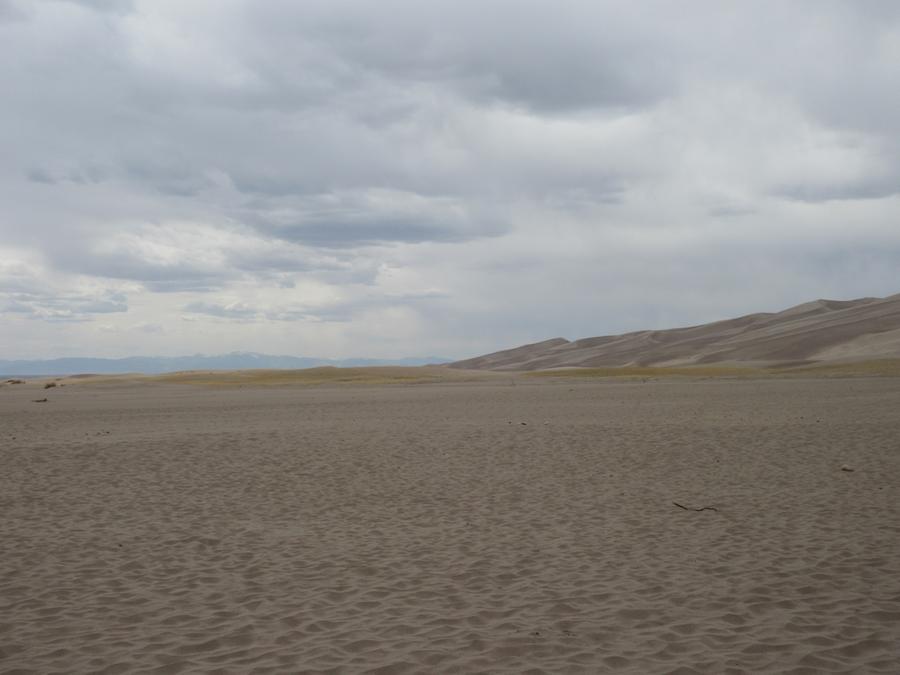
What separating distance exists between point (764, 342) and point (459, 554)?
332 feet

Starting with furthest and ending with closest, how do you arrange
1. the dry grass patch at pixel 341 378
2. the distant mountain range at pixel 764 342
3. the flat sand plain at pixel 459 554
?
1. the distant mountain range at pixel 764 342
2. the dry grass patch at pixel 341 378
3. the flat sand plain at pixel 459 554

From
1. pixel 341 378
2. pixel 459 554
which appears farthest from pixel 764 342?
pixel 459 554

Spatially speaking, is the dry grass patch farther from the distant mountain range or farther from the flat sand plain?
the flat sand plain

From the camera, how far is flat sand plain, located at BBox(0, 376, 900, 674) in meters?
6.60

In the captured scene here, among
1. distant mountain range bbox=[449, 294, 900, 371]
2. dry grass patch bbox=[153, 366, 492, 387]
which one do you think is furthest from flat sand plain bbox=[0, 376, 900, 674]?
distant mountain range bbox=[449, 294, 900, 371]

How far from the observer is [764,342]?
101812 mm

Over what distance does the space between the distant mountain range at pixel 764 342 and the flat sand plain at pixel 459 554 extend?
62.7m

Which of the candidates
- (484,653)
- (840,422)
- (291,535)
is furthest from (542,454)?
(484,653)

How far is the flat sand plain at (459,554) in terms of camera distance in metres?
6.60

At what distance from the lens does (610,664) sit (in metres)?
6.21

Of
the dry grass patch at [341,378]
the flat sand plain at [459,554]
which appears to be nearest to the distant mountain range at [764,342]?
the dry grass patch at [341,378]

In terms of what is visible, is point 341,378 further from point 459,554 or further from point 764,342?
point 459,554

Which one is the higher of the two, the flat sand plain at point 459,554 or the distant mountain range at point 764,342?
the distant mountain range at point 764,342

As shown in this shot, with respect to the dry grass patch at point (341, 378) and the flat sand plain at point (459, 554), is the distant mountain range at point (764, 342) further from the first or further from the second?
the flat sand plain at point (459, 554)
